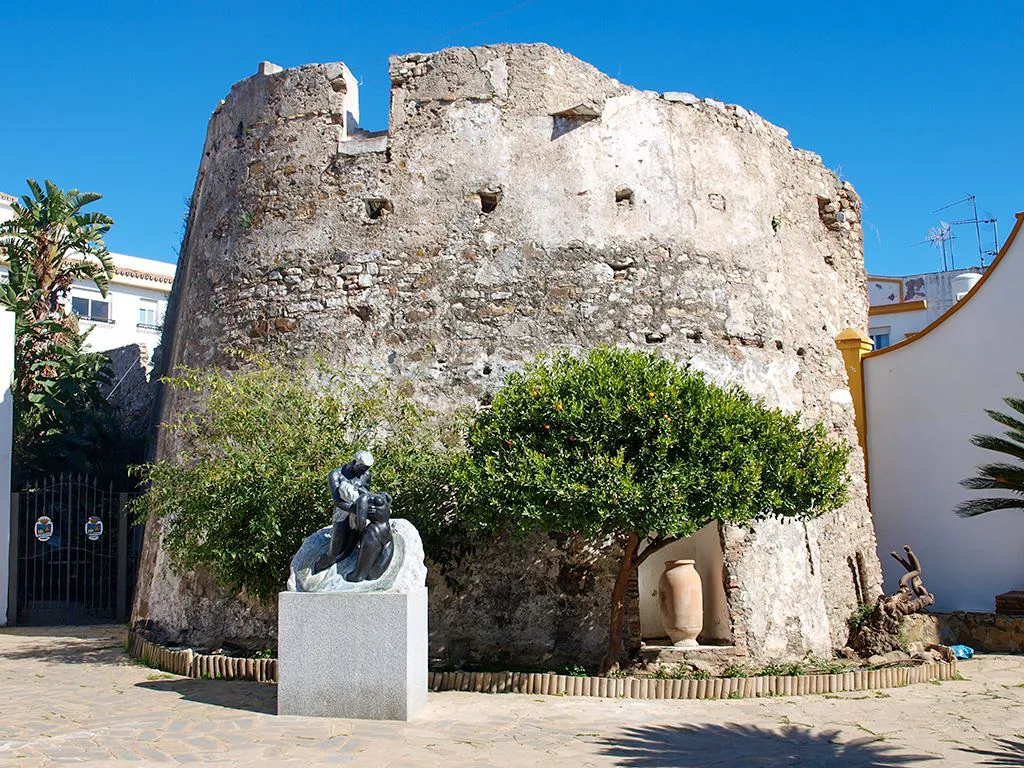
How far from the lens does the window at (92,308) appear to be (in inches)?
1133

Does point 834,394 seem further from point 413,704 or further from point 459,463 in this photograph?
point 413,704

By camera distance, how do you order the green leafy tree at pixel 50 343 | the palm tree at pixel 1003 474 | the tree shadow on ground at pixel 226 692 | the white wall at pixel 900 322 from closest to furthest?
the tree shadow on ground at pixel 226 692
the palm tree at pixel 1003 474
the green leafy tree at pixel 50 343
the white wall at pixel 900 322

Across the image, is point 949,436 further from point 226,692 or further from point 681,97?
point 226,692

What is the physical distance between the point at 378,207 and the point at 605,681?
5.84 m

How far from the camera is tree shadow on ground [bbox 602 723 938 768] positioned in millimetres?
6805

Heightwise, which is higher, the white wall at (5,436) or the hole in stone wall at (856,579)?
the white wall at (5,436)

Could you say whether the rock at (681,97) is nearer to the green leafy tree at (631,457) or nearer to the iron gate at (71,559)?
the green leafy tree at (631,457)

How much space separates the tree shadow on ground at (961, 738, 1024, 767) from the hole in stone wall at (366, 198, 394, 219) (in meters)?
7.89

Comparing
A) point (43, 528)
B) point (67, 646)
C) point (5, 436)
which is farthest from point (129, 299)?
point (67, 646)

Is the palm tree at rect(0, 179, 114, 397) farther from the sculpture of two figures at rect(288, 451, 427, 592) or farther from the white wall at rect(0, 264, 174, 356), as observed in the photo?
the white wall at rect(0, 264, 174, 356)

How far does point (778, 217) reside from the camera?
1262 cm

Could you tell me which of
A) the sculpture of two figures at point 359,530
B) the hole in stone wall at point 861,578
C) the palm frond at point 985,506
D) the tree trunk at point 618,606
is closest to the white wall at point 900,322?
the palm frond at point 985,506

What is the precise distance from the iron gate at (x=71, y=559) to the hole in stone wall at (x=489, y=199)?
7.37 metres

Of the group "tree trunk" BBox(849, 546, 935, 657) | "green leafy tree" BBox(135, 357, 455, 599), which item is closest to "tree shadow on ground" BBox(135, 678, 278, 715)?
"green leafy tree" BBox(135, 357, 455, 599)
